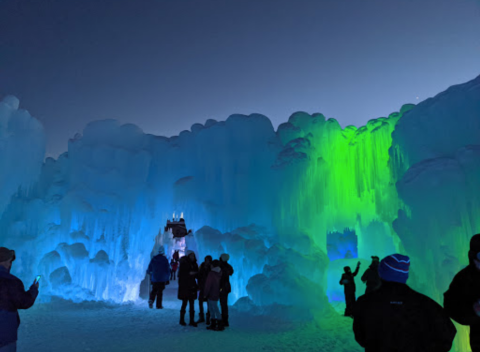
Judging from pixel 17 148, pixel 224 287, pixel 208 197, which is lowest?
pixel 224 287

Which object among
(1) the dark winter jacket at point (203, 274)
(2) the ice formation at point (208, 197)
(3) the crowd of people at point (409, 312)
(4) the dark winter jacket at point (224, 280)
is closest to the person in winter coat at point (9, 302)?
(3) the crowd of people at point (409, 312)

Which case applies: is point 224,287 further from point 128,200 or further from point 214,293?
point 128,200

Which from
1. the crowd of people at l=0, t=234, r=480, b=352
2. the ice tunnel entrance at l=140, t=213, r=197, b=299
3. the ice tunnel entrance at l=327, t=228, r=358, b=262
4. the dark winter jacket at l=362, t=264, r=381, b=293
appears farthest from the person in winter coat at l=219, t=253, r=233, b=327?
the ice tunnel entrance at l=327, t=228, r=358, b=262

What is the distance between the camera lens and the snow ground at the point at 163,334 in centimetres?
571

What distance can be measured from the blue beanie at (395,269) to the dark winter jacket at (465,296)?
467 mm

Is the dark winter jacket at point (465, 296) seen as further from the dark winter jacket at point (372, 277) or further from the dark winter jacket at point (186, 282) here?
the dark winter jacket at point (186, 282)

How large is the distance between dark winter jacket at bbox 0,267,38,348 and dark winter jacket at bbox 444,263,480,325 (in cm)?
349

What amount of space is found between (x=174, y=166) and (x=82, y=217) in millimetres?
3858

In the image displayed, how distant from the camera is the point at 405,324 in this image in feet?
7.02

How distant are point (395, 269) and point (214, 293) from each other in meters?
4.99

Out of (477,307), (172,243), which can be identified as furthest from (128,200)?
(172,243)

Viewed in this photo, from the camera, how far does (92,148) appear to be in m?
13.1

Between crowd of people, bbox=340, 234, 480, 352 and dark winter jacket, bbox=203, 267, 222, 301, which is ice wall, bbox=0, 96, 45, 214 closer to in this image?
dark winter jacket, bbox=203, 267, 222, 301

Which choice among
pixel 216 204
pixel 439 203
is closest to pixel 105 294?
pixel 216 204
